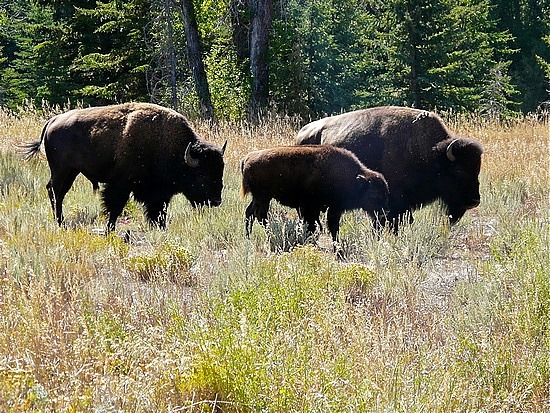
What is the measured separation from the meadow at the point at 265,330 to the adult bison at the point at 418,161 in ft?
3.88

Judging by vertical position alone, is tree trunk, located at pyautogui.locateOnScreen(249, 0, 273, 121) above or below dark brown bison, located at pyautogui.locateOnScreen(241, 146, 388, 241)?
above

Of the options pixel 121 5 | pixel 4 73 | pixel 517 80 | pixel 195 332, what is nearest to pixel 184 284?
pixel 195 332

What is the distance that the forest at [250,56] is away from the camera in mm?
21562

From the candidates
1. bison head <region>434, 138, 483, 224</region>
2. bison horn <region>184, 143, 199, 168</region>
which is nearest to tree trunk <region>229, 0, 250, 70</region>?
bison horn <region>184, 143, 199, 168</region>

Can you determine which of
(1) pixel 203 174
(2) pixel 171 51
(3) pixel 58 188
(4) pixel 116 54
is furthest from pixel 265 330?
(4) pixel 116 54

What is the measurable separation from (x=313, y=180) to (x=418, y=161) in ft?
4.69

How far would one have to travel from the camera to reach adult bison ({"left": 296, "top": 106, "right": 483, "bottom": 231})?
25.3ft

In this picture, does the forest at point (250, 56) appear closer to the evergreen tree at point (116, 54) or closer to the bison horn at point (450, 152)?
the evergreen tree at point (116, 54)

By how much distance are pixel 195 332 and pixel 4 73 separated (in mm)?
34753

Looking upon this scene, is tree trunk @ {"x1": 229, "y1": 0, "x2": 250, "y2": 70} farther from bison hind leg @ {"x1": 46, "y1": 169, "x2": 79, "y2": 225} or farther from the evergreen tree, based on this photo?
bison hind leg @ {"x1": 46, "y1": 169, "x2": 79, "y2": 225}

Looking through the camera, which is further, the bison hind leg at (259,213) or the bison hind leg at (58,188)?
the bison hind leg at (58,188)

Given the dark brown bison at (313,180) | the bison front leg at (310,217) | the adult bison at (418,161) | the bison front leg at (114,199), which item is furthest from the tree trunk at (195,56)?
the dark brown bison at (313,180)

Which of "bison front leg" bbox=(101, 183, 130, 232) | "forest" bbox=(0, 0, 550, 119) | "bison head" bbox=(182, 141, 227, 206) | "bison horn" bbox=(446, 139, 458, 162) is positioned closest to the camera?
"bison horn" bbox=(446, 139, 458, 162)

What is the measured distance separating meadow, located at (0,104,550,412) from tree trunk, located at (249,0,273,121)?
15316mm
